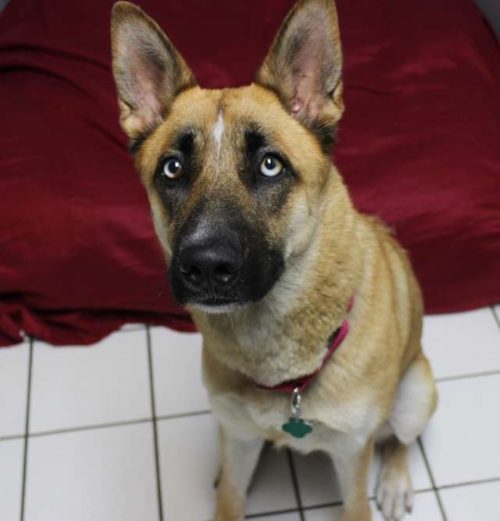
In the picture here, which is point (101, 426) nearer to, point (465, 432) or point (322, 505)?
point (322, 505)

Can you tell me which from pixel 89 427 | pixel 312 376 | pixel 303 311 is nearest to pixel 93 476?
pixel 89 427

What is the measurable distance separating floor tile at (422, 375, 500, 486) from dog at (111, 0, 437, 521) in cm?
48

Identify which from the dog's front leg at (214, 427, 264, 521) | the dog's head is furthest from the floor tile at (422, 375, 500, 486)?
the dog's head

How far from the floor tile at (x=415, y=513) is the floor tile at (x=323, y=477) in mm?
27

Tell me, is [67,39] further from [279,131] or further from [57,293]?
[279,131]

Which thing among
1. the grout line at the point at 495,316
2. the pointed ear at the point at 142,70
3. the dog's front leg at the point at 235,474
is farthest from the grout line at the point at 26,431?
the grout line at the point at 495,316

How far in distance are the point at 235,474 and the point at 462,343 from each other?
0.90m

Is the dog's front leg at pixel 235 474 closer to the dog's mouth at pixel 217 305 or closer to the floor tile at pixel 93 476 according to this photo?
the floor tile at pixel 93 476

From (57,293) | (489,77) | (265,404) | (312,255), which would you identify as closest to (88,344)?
(57,293)

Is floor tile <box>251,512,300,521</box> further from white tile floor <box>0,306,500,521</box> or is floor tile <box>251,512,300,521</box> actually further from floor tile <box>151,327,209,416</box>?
floor tile <box>151,327,209,416</box>

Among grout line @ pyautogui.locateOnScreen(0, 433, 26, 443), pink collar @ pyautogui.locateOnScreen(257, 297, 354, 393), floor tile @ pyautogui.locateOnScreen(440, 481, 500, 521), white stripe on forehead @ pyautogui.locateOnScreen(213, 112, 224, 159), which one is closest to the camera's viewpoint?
white stripe on forehead @ pyautogui.locateOnScreen(213, 112, 224, 159)

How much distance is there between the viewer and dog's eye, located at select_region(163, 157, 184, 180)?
4.78 feet

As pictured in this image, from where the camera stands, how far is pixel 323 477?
6.95 feet

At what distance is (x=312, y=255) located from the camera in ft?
4.86
